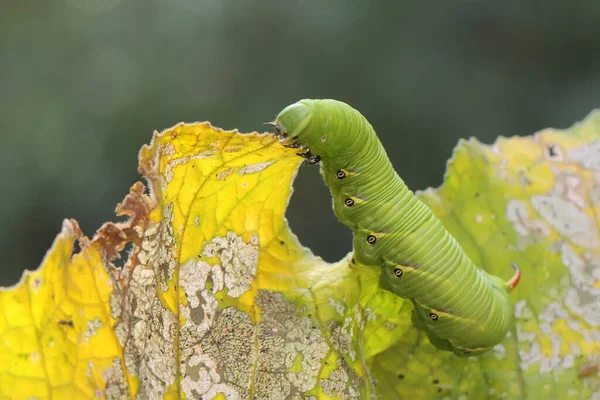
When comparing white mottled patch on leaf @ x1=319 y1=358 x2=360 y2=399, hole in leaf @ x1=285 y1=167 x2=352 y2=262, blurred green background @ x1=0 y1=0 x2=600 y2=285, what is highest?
blurred green background @ x1=0 y1=0 x2=600 y2=285

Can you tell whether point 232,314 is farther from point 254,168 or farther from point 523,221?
point 523,221

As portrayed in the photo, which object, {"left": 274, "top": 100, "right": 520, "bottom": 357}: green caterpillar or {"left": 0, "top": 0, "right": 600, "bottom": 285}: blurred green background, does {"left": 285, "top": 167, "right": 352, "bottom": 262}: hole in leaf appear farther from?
{"left": 274, "top": 100, "right": 520, "bottom": 357}: green caterpillar

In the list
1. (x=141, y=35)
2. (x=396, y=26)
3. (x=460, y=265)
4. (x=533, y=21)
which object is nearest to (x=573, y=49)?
(x=533, y=21)

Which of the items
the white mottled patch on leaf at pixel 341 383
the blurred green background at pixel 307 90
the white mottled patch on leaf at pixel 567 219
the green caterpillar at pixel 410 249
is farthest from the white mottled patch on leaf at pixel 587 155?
the blurred green background at pixel 307 90

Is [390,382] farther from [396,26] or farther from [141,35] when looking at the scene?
[141,35]

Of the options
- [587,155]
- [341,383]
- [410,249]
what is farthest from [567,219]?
[341,383]

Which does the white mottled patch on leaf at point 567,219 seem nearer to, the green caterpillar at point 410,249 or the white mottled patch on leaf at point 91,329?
the green caterpillar at point 410,249

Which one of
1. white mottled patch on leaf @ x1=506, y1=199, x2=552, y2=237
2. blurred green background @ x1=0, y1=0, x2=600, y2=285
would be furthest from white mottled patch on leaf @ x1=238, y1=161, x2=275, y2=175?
blurred green background @ x1=0, y1=0, x2=600, y2=285
